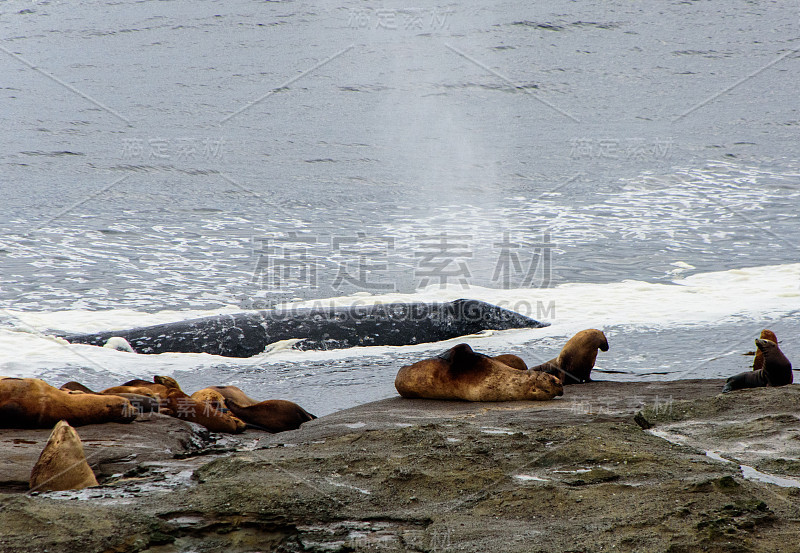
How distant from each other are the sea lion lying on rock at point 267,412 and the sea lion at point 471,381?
85cm

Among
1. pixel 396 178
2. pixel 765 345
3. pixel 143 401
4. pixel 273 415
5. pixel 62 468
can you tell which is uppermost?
pixel 396 178

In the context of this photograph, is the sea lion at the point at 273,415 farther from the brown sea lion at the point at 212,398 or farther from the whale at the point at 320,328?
the whale at the point at 320,328

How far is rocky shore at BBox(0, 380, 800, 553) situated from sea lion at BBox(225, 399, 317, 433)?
47cm

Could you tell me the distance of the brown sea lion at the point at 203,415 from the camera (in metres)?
4.90

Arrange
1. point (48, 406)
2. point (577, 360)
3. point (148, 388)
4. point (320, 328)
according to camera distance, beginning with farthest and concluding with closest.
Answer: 1. point (320, 328)
2. point (577, 360)
3. point (148, 388)
4. point (48, 406)

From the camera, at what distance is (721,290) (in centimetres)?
981

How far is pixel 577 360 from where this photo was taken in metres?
6.16

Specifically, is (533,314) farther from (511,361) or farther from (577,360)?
(511,361)

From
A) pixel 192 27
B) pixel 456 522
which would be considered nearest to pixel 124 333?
pixel 456 522

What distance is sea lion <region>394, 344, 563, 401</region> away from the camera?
5.43 m

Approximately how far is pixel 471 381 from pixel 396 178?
540 inches

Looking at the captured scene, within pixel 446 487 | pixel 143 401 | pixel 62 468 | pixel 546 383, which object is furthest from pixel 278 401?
pixel 446 487

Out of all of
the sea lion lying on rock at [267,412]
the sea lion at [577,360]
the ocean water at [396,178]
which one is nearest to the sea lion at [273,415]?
the sea lion lying on rock at [267,412]

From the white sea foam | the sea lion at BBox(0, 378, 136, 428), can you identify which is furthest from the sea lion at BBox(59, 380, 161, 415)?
the white sea foam
